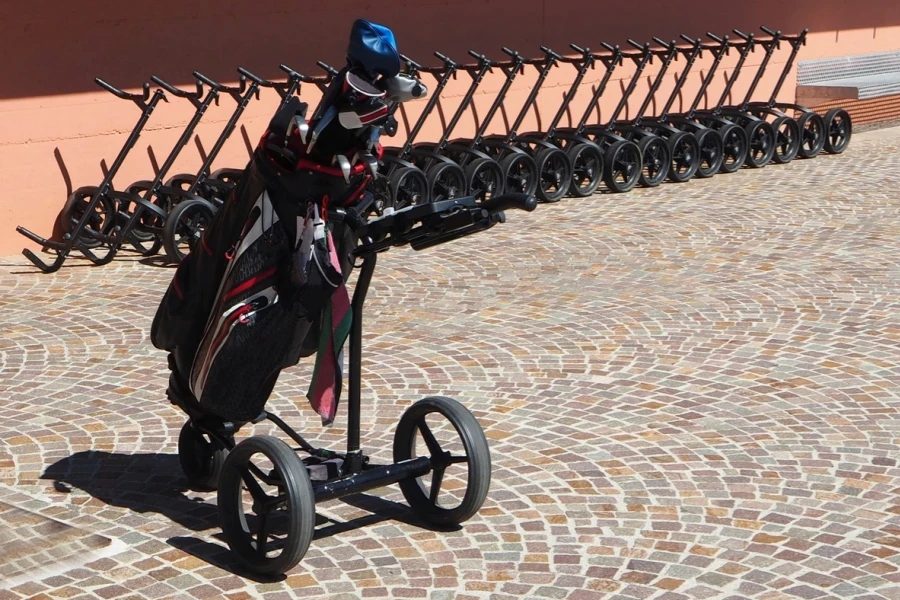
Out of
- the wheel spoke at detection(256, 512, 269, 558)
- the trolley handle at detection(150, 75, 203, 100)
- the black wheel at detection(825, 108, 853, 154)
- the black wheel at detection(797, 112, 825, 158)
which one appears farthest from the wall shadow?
the wheel spoke at detection(256, 512, 269, 558)

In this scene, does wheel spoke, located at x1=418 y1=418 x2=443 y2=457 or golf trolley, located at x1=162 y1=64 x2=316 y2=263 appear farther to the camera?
golf trolley, located at x1=162 y1=64 x2=316 y2=263

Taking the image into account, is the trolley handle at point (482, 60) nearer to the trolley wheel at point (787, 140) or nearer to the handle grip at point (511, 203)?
the trolley wheel at point (787, 140)

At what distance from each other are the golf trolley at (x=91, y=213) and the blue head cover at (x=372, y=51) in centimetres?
529

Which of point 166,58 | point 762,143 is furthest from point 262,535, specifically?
point 762,143

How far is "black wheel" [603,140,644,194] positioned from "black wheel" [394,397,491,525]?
276 inches

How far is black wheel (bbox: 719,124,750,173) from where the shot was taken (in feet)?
41.7

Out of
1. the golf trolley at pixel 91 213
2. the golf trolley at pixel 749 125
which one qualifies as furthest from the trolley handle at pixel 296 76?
the golf trolley at pixel 749 125

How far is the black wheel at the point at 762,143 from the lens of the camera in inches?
510

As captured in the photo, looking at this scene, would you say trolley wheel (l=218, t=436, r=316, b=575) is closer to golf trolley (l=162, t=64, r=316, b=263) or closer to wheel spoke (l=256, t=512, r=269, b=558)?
wheel spoke (l=256, t=512, r=269, b=558)

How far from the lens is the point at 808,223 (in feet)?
33.4

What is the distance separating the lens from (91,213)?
360 inches

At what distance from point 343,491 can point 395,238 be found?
88 cm

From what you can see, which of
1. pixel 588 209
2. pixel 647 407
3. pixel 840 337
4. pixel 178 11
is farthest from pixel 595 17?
pixel 647 407

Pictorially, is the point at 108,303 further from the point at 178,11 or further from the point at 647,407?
the point at 647,407
